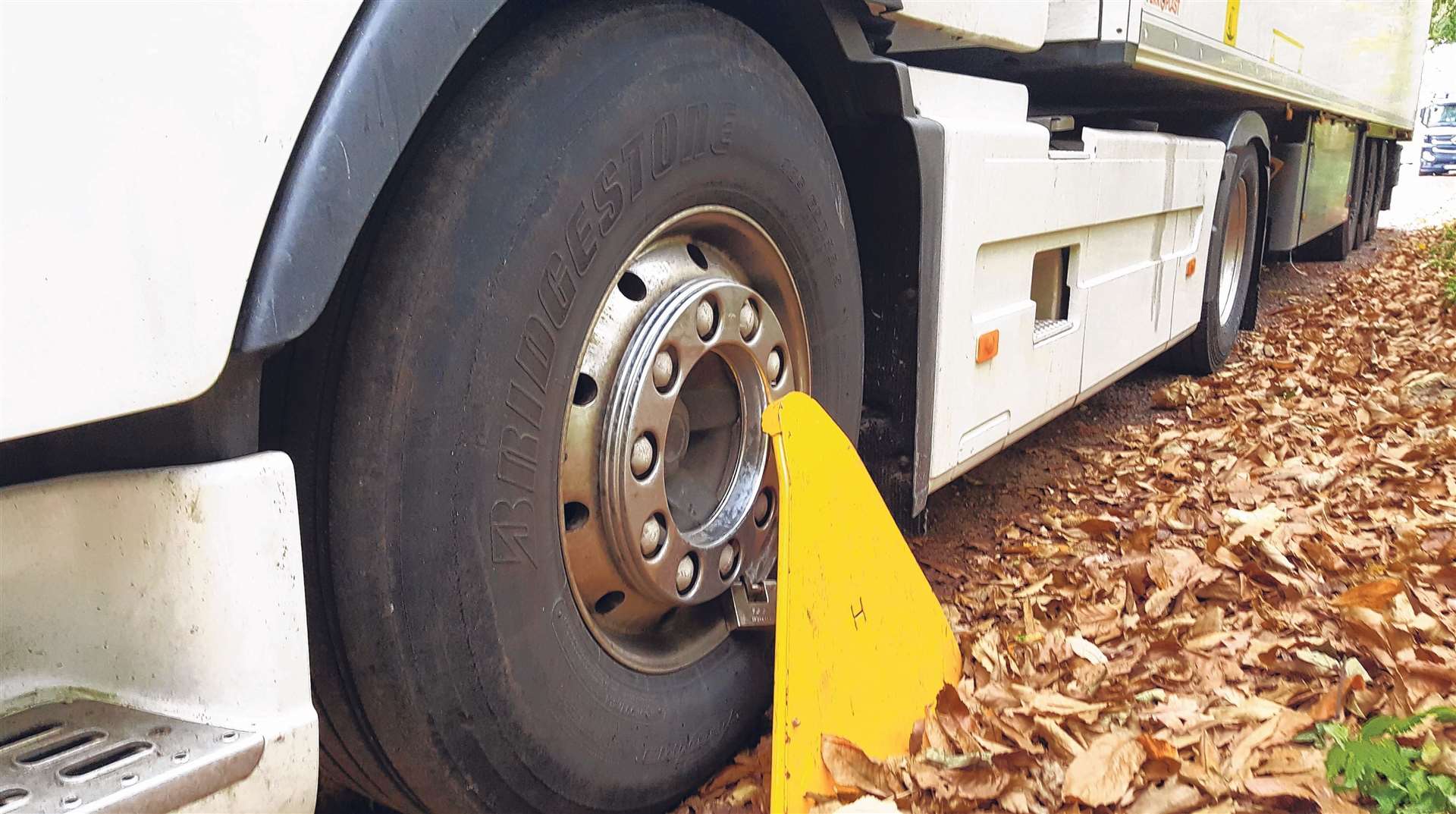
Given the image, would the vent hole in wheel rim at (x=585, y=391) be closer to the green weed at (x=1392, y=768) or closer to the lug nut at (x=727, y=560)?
the lug nut at (x=727, y=560)

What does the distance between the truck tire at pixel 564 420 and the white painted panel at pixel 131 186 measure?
28 cm

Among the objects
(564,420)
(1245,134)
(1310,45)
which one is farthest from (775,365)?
(1310,45)

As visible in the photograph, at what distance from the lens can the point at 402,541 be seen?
136 centimetres

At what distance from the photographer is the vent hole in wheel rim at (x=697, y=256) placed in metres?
1.91

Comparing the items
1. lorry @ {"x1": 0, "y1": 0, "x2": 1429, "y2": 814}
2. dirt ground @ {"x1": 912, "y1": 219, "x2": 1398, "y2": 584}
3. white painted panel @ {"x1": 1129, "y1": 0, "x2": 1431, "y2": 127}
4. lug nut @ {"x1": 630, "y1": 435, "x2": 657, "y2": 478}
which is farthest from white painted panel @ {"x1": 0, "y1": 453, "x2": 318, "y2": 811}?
white painted panel @ {"x1": 1129, "y1": 0, "x2": 1431, "y2": 127}

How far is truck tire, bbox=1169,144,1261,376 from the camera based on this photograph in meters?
5.22

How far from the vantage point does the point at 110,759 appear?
113 centimetres

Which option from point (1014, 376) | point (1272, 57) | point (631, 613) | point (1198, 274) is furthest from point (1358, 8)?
point (631, 613)

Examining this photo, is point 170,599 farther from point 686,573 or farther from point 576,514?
point 686,573

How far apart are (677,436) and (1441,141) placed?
39.1 m

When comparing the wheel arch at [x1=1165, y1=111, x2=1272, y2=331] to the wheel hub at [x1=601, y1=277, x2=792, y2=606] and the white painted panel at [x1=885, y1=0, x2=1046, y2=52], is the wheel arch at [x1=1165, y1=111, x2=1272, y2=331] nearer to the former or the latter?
the white painted panel at [x1=885, y1=0, x2=1046, y2=52]

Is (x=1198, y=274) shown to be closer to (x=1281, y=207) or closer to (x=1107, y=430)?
(x=1107, y=430)

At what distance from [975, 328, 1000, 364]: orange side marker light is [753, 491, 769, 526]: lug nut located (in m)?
0.86

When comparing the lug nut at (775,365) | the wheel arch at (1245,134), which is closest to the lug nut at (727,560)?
the lug nut at (775,365)
